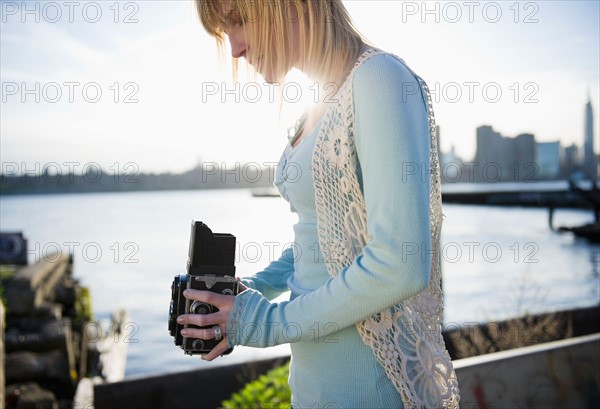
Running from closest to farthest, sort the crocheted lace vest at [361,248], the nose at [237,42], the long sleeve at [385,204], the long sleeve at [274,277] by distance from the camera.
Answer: the long sleeve at [385,204], the crocheted lace vest at [361,248], the nose at [237,42], the long sleeve at [274,277]

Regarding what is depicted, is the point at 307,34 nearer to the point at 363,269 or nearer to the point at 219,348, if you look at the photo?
the point at 363,269

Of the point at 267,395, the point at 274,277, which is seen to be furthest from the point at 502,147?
the point at 274,277

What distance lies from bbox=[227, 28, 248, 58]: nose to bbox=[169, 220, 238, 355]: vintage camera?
0.42 m

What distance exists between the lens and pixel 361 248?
1.28 metres

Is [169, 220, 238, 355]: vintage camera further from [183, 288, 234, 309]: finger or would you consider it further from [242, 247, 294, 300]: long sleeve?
[242, 247, 294, 300]: long sleeve

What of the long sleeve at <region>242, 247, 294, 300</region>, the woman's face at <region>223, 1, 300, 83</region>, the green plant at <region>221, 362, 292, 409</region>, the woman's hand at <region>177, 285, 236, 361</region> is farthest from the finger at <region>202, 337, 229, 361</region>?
the green plant at <region>221, 362, 292, 409</region>

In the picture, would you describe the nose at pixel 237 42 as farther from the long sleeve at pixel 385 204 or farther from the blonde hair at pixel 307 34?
the long sleeve at pixel 385 204

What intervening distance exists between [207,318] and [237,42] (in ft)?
2.13

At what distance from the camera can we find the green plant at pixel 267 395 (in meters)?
4.29

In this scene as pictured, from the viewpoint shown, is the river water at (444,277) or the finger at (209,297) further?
the river water at (444,277)

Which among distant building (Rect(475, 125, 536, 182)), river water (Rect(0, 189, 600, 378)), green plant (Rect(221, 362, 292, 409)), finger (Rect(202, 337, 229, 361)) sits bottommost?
river water (Rect(0, 189, 600, 378))

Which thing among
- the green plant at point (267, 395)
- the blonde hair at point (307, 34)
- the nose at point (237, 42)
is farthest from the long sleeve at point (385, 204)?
the green plant at point (267, 395)

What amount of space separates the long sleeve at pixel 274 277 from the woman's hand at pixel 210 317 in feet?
1.12

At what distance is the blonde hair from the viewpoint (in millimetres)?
1291
